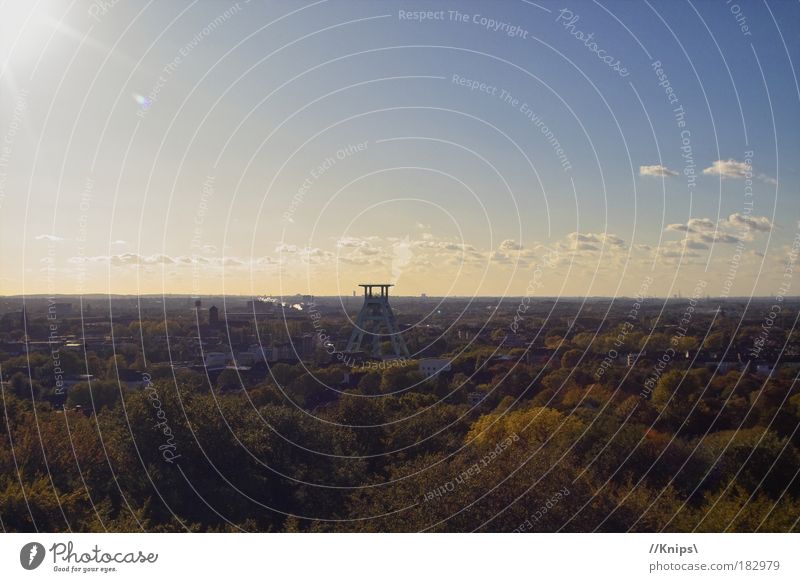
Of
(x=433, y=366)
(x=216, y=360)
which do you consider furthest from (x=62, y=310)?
(x=433, y=366)

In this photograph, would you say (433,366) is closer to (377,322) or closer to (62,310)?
(377,322)

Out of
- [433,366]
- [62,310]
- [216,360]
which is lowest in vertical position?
[433,366]

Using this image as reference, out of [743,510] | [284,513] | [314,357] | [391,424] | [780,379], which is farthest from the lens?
[314,357]

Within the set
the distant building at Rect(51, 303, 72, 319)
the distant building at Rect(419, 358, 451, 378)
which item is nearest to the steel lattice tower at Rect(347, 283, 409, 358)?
the distant building at Rect(419, 358, 451, 378)

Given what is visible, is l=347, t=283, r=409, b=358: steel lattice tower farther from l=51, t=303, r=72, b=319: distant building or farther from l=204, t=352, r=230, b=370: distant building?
l=51, t=303, r=72, b=319: distant building
